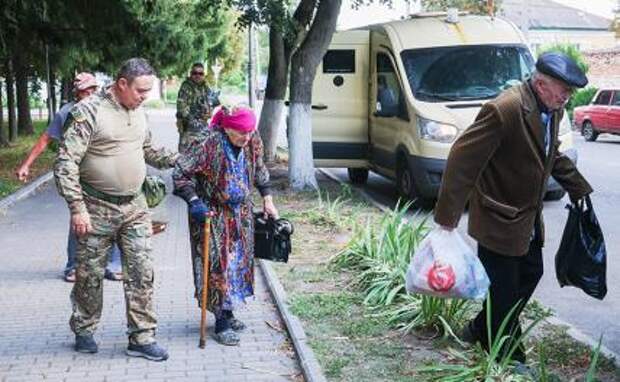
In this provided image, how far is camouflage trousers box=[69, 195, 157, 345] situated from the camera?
5355 millimetres

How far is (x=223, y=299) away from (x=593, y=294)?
2.35 m

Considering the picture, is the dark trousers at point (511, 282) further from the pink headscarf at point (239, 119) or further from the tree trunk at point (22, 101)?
the tree trunk at point (22, 101)

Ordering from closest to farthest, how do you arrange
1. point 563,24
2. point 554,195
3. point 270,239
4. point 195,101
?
1. point 270,239
2. point 554,195
3. point 195,101
4. point 563,24

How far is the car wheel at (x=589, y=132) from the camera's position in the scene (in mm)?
26484

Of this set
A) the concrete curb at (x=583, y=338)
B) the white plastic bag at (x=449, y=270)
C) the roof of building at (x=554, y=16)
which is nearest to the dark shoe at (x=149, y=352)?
the white plastic bag at (x=449, y=270)

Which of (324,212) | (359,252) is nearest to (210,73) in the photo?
(324,212)

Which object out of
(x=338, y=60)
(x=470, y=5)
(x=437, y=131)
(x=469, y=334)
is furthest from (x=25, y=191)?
(x=470, y=5)

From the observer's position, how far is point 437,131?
36.7 feet

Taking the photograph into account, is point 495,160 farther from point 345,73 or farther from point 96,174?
point 345,73

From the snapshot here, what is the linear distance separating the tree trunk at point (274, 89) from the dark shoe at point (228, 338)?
34.4ft

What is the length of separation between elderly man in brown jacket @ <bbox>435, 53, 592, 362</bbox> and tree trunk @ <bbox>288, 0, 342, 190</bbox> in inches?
324

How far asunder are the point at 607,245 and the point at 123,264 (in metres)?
6.04

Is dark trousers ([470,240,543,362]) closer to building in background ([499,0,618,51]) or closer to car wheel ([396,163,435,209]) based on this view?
car wheel ([396,163,435,209])

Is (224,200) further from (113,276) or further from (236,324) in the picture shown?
(113,276)
